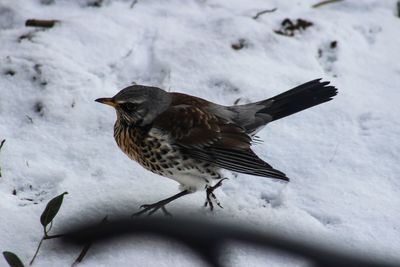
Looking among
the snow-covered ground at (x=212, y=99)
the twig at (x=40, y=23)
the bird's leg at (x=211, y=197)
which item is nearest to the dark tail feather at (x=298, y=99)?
the snow-covered ground at (x=212, y=99)

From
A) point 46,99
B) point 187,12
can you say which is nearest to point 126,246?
point 46,99

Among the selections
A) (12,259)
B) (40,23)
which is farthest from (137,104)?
(40,23)

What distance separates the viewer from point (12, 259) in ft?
11.1

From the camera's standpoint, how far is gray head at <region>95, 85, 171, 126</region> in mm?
4152

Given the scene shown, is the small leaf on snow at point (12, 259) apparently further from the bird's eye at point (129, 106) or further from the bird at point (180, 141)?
the bird's eye at point (129, 106)

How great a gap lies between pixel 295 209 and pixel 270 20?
2126 mm

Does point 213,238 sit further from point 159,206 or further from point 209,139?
point 209,139

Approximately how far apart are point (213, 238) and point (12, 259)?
1112 mm

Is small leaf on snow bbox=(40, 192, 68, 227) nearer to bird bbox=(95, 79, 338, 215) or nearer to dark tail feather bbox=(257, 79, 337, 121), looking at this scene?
bird bbox=(95, 79, 338, 215)

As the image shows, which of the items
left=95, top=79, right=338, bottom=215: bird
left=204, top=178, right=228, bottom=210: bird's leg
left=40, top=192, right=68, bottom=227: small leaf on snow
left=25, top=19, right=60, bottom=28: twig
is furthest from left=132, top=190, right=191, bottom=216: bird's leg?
left=25, top=19, right=60, bottom=28: twig

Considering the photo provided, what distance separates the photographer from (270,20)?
5863mm

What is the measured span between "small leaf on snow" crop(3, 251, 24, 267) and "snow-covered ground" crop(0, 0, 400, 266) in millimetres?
162

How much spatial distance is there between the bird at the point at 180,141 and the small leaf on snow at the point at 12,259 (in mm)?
837

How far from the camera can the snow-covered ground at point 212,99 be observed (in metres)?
4.04
